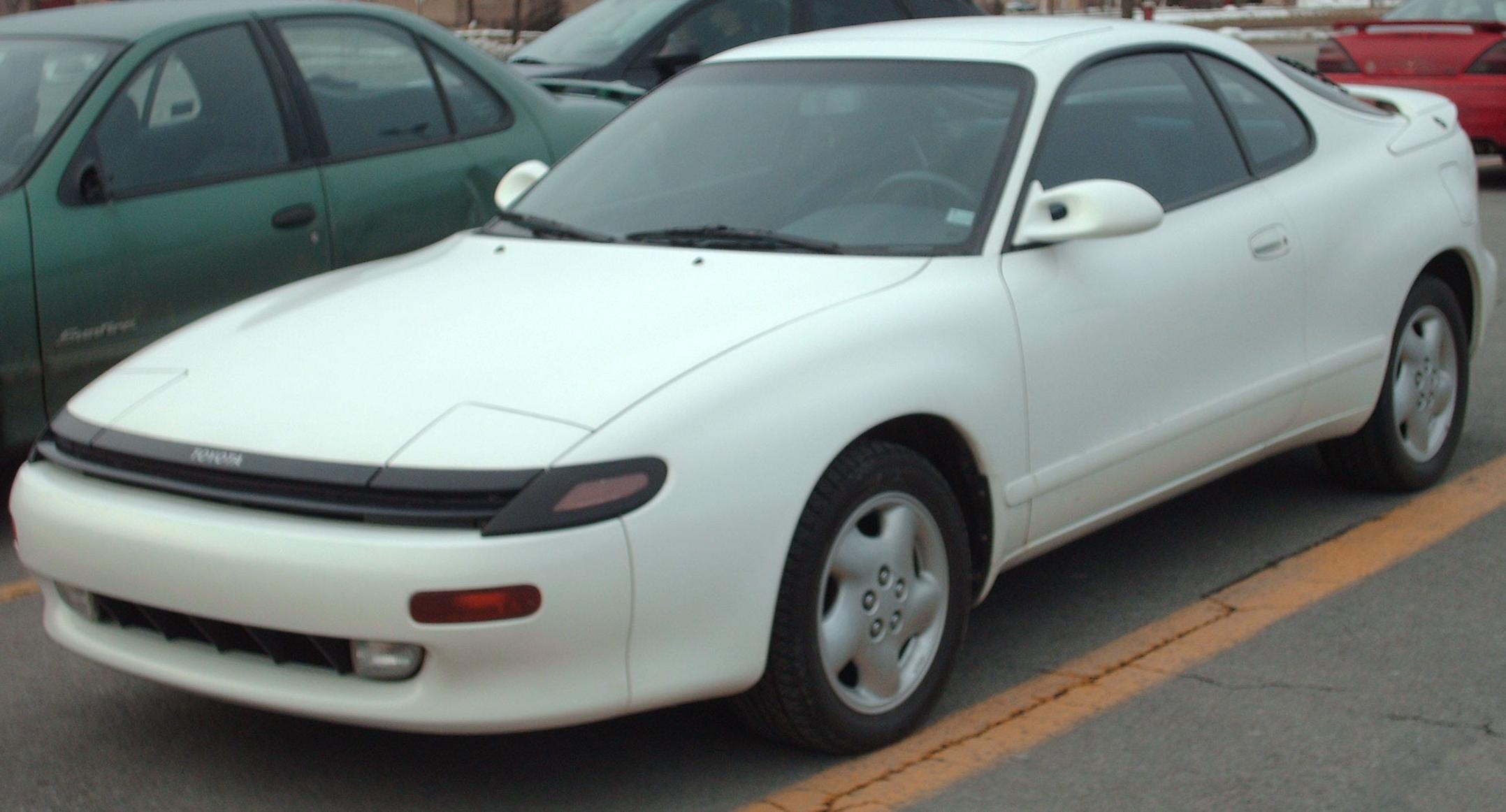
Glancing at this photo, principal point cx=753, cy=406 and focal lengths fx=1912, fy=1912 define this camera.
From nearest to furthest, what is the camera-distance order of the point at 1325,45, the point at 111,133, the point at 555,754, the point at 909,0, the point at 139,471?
the point at 139,471 < the point at 555,754 < the point at 111,133 < the point at 909,0 < the point at 1325,45

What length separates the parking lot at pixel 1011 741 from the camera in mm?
3631

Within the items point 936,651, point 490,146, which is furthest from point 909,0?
point 936,651

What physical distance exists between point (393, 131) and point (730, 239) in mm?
2592

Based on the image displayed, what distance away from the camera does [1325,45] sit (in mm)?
13781

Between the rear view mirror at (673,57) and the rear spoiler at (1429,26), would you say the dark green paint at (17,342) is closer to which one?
the rear view mirror at (673,57)

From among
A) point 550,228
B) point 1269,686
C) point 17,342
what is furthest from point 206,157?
point 1269,686

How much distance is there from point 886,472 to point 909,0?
262 inches

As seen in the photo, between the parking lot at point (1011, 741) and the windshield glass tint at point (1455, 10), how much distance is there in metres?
9.40

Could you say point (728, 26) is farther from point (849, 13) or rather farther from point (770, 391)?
point (770, 391)

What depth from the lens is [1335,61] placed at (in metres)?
13.3

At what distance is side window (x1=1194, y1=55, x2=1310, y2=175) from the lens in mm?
5090

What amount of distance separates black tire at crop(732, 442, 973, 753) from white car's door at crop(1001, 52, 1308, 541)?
10.8 inches

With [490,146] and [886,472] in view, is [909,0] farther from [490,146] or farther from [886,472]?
[886,472]

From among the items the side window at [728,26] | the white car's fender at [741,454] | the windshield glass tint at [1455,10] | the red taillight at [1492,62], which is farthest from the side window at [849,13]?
the white car's fender at [741,454]
